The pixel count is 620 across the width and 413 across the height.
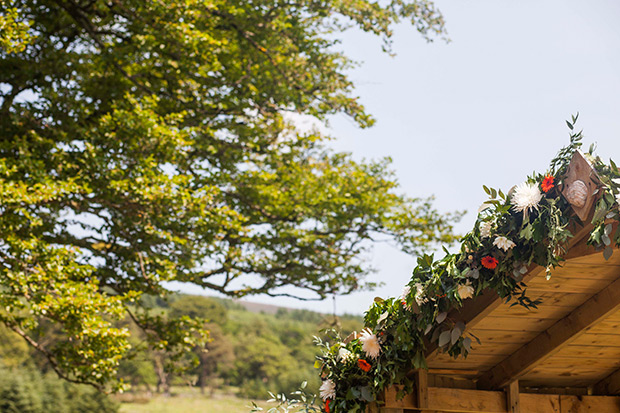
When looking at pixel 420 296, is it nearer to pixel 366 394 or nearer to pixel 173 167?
pixel 366 394

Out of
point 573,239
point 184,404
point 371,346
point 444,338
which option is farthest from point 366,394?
point 184,404

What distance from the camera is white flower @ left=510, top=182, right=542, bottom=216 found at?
214 centimetres

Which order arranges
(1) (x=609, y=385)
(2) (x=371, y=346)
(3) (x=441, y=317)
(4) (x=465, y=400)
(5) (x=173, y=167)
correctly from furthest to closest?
(5) (x=173, y=167)
(1) (x=609, y=385)
(4) (x=465, y=400)
(2) (x=371, y=346)
(3) (x=441, y=317)

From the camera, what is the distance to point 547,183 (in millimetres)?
2141

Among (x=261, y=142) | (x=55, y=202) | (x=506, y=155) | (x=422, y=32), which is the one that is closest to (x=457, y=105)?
(x=506, y=155)

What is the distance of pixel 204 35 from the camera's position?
25.6ft

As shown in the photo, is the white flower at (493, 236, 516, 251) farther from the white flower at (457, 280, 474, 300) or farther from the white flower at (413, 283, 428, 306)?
the white flower at (413, 283, 428, 306)

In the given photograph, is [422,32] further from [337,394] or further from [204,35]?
[337,394]

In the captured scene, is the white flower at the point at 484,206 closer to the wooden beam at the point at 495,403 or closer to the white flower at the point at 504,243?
the white flower at the point at 504,243

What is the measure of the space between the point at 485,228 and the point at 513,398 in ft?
4.34

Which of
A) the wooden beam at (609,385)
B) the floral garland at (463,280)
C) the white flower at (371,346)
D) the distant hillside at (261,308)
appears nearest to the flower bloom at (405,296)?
the floral garland at (463,280)

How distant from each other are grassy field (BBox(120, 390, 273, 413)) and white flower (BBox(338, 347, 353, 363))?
24.7 meters

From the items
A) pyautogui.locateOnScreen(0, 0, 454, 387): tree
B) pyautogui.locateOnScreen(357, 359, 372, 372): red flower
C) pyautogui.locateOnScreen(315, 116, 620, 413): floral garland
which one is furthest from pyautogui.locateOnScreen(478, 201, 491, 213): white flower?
pyautogui.locateOnScreen(0, 0, 454, 387): tree

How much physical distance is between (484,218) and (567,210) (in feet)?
1.05
